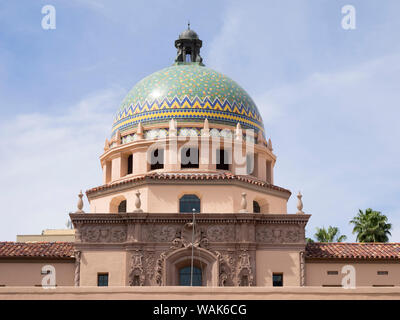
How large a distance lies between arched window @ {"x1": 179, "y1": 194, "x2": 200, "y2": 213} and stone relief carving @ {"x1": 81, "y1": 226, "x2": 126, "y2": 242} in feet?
11.0

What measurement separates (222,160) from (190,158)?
5.84 ft

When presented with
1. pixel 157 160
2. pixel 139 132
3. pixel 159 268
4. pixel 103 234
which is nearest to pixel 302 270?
pixel 159 268

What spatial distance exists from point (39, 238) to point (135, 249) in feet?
51.2

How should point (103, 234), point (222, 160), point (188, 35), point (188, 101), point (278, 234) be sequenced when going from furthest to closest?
point (188, 35) < point (188, 101) < point (222, 160) < point (278, 234) < point (103, 234)

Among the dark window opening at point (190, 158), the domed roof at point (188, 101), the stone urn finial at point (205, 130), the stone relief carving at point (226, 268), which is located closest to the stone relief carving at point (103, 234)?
the stone relief carving at point (226, 268)

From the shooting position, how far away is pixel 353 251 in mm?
37125

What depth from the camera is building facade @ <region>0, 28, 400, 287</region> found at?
3522 cm

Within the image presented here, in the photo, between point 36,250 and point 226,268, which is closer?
point 226,268


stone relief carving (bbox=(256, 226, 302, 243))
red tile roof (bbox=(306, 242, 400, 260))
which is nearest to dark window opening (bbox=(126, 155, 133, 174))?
stone relief carving (bbox=(256, 226, 302, 243))

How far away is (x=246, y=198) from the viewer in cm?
3784

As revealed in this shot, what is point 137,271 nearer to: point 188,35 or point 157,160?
point 157,160

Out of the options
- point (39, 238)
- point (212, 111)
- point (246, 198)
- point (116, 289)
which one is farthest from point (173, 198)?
point (39, 238)
